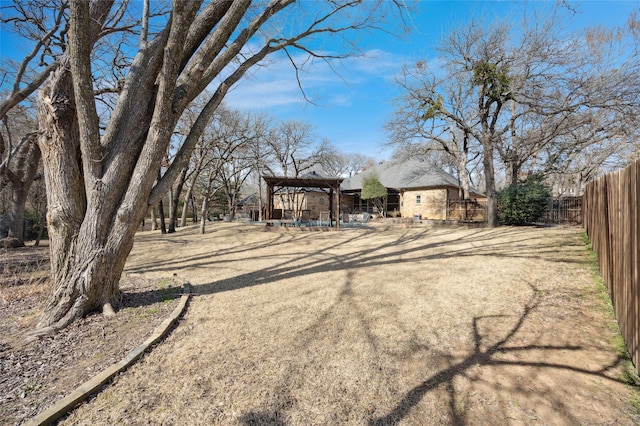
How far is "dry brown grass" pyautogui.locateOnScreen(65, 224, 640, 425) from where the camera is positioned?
84.0 inches

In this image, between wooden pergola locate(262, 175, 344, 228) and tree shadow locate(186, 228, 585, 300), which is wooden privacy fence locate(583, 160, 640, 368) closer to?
tree shadow locate(186, 228, 585, 300)

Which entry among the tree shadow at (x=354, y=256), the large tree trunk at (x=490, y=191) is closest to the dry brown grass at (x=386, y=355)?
the tree shadow at (x=354, y=256)

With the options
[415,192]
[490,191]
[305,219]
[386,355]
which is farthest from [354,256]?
[415,192]

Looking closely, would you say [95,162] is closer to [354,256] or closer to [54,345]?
[54,345]

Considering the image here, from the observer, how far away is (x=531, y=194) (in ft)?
43.2

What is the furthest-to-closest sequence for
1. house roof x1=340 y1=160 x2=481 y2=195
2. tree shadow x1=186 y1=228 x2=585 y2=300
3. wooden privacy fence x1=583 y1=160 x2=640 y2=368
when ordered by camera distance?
house roof x1=340 y1=160 x2=481 y2=195 → tree shadow x1=186 y1=228 x2=585 y2=300 → wooden privacy fence x1=583 y1=160 x2=640 y2=368

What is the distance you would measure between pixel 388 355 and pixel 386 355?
20 mm

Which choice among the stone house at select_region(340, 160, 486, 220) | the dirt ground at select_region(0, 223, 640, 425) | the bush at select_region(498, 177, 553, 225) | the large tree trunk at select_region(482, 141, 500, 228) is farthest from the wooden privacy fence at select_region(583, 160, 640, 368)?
the stone house at select_region(340, 160, 486, 220)

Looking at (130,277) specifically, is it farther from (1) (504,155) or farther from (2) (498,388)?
(1) (504,155)

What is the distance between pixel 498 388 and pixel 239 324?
9.16 ft

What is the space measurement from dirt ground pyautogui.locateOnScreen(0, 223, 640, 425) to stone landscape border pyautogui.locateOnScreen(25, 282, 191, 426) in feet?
0.27

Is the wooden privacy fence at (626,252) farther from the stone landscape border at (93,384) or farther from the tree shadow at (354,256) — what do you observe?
the stone landscape border at (93,384)

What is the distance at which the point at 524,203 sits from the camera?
13.4 m

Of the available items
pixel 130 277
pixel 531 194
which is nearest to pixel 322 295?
pixel 130 277
